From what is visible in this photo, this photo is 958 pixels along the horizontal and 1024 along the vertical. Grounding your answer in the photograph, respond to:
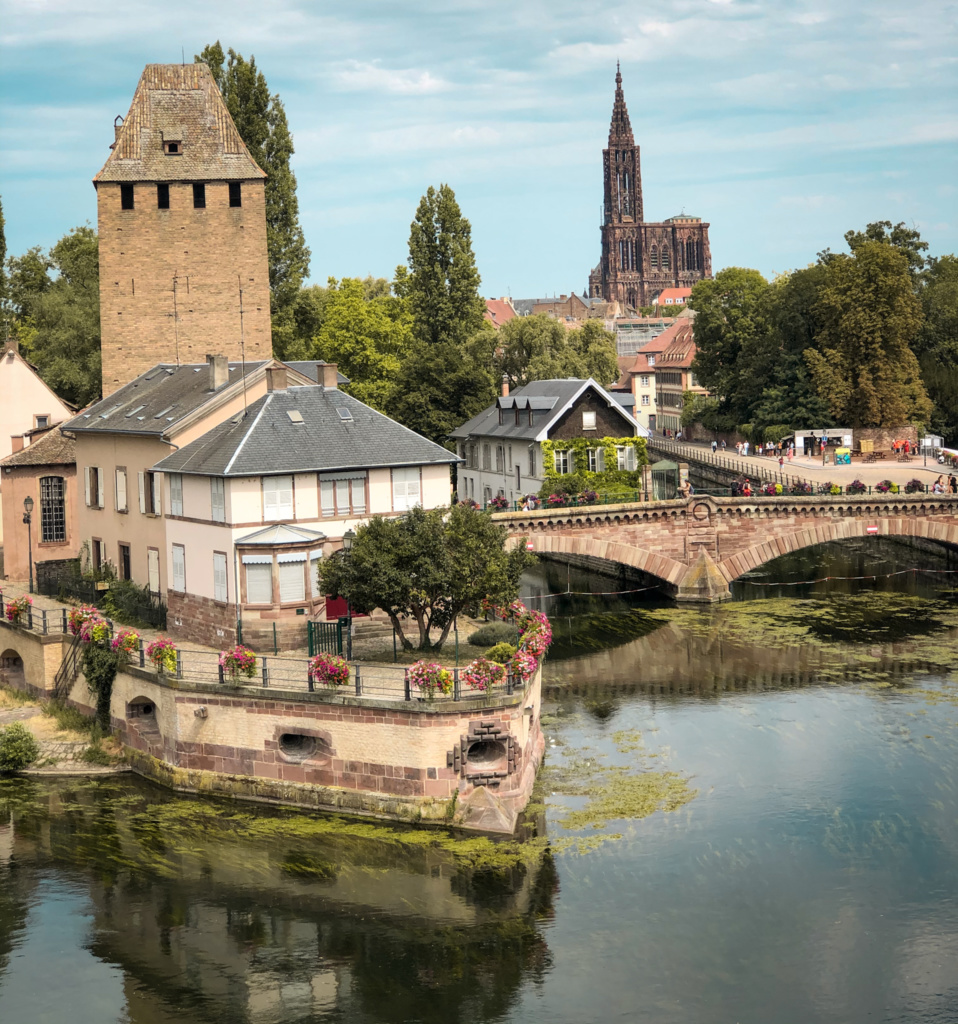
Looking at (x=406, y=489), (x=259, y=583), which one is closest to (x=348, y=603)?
(x=259, y=583)

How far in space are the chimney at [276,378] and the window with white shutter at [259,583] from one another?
7597 mm

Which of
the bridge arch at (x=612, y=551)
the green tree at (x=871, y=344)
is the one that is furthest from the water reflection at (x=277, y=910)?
the green tree at (x=871, y=344)

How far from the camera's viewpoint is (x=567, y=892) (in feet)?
105

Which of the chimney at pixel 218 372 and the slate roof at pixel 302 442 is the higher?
the chimney at pixel 218 372

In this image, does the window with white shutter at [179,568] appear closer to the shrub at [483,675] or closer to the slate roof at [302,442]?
the slate roof at [302,442]

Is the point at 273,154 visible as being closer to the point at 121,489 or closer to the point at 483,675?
the point at 121,489

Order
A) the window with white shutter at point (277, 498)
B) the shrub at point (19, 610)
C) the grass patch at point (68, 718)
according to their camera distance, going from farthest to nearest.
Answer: the shrub at point (19, 610) < the window with white shutter at point (277, 498) < the grass patch at point (68, 718)

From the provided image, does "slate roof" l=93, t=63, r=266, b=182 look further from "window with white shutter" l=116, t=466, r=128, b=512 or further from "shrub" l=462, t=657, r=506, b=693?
"shrub" l=462, t=657, r=506, b=693

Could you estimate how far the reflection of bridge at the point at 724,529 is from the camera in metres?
65.6

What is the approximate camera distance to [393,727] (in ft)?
116

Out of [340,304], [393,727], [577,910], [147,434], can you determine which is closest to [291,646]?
[393,727]

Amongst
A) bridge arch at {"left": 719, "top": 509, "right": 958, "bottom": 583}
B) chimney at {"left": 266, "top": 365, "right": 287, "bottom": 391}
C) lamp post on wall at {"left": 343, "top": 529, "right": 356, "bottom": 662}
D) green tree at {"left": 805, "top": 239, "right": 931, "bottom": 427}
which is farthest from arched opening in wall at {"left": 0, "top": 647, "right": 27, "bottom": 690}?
green tree at {"left": 805, "top": 239, "right": 931, "bottom": 427}

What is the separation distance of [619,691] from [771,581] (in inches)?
960

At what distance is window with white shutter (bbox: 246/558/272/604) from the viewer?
139 ft
